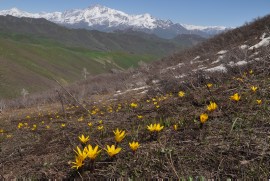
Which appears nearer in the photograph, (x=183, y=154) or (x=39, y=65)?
(x=183, y=154)

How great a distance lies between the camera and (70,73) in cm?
12594

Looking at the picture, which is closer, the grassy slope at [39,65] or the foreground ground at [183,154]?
the foreground ground at [183,154]

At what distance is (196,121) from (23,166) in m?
2.13

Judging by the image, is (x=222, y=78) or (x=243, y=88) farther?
(x=222, y=78)

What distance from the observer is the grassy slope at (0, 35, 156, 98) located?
8871 centimetres

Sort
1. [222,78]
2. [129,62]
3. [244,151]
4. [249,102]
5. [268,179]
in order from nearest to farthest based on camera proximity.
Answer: [268,179] → [244,151] → [249,102] → [222,78] → [129,62]

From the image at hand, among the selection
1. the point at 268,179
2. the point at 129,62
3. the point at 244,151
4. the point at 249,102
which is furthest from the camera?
the point at 129,62

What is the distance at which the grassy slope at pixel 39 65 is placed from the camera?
88713 mm

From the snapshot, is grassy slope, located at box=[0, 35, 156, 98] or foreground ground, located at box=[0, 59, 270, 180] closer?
foreground ground, located at box=[0, 59, 270, 180]

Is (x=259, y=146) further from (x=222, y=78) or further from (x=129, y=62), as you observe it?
(x=129, y=62)

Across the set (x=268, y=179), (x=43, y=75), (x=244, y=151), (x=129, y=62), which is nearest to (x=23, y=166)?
(x=244, y=151)

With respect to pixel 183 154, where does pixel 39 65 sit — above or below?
above

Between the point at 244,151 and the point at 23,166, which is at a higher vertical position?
the point at 244,151

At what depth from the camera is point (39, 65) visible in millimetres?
115938
